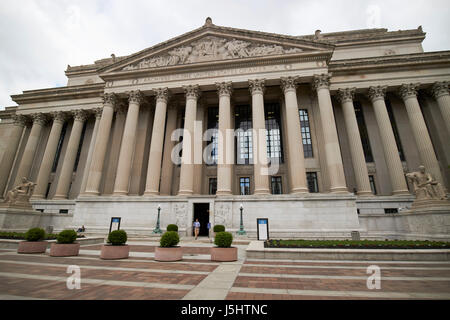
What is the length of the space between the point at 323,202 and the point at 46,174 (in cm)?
3672

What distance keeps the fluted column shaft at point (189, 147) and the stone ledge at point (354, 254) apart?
533 inches

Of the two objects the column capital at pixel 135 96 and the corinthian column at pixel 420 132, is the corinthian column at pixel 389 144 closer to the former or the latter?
the corinthian column at pixel 420 132


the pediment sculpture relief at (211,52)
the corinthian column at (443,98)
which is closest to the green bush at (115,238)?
the pediment sculpture relief at (211,52)

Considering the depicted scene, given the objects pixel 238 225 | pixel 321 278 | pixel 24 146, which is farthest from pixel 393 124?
pixel 24 146

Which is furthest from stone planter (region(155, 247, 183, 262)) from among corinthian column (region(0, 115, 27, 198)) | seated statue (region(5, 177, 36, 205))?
corinthian column (region(0, 115, 27, 198))

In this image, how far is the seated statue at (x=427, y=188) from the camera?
639 inches

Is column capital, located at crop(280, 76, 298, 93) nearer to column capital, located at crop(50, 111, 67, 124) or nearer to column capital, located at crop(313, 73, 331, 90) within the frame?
column capital, located at crop(313, 73, 331, 90)

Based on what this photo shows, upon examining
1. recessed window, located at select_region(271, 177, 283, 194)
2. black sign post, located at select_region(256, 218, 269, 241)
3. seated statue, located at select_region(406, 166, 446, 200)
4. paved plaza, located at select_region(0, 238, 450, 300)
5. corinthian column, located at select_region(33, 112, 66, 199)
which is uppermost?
corinthian column, located at select_region(33, 112, 66, 199)

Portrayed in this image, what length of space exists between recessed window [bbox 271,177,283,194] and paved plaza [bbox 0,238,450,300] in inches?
732

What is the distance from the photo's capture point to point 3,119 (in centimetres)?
4094

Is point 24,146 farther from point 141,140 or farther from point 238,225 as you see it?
point 238,225

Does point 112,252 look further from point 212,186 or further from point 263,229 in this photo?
point 212,186

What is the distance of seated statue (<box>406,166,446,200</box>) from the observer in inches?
639

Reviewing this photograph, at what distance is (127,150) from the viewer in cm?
2548
